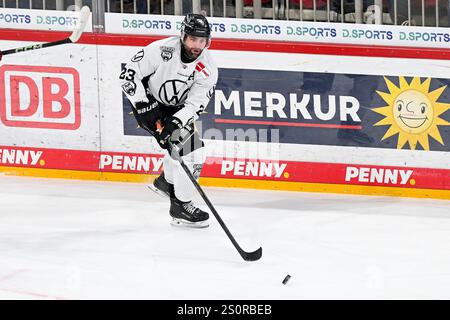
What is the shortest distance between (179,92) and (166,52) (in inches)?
9.7

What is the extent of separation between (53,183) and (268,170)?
56.6 inches

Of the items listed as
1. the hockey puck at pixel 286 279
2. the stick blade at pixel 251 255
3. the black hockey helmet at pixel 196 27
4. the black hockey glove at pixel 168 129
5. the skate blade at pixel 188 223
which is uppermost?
the black hockey helmet at pixel 196 27

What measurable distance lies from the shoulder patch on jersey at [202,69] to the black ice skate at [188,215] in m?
0.76

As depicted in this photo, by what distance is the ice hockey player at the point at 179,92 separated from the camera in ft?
21.8

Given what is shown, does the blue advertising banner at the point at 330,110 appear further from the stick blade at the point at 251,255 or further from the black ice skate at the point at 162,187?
the stick blade at the point at 251,255

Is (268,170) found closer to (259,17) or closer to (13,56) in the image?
(259,17)

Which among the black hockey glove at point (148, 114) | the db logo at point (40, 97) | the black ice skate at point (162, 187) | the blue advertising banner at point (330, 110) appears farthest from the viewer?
the db logo at point (40, 97)

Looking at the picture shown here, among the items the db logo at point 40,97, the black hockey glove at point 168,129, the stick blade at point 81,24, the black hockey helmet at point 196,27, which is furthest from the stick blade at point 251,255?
the db logo at point 40,97

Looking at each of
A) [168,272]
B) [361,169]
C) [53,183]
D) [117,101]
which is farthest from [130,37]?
[168,272]

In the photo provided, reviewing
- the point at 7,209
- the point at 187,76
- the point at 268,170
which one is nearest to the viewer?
the point at 187,76

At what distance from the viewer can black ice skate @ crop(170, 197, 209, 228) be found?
6.91 meters

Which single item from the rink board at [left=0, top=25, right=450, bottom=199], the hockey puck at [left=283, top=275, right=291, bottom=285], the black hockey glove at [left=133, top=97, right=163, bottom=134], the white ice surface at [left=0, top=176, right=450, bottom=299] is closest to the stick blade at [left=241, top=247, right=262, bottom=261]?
the white ice surface at [left=0, top=176, right=450, bottom=299]

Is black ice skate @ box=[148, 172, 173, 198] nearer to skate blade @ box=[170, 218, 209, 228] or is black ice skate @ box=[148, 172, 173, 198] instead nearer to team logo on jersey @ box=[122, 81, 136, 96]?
skate blade @ box=[170, 218, 209, 228]

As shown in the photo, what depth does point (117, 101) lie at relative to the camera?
26.3 feet
